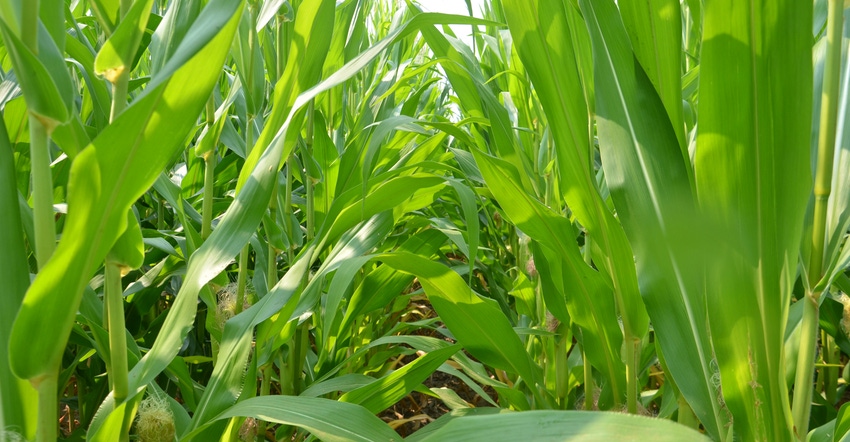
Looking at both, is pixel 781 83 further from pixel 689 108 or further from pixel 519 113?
pixel 519 113

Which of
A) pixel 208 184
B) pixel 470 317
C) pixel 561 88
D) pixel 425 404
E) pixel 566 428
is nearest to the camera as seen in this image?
pixel 566 428

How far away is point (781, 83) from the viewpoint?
13.6 inches

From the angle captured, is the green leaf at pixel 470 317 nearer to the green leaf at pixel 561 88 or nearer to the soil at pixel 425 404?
the green leaf at pixel 561 88

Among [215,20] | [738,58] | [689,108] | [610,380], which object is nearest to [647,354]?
[610,380]

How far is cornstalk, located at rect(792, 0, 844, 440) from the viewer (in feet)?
1.34

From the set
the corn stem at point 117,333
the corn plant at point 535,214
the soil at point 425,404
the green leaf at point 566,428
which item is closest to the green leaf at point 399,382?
the corn plant at point 535,214

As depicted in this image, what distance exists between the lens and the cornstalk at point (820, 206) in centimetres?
41

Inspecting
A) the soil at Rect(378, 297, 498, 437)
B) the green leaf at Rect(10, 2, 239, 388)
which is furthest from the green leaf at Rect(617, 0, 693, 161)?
the soil at Rect(378, 297, 498, 437)

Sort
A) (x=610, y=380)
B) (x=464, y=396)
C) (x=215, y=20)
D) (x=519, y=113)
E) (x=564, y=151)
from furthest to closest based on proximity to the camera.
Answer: (x=464, y=396), (x=519, y=113), (x=610, y=380), (x=564, y=151), (x=215, y=20)

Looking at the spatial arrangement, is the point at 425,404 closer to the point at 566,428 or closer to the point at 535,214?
the point at 535,214

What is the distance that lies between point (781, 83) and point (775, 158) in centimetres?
4

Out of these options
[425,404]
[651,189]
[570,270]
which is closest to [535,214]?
[570,270]

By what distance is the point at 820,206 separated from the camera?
446 millimetres

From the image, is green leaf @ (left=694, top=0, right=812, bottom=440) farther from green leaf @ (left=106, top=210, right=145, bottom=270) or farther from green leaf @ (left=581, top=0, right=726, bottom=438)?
green leaf @ (left=106, top=210, right=145, bottom=270)
